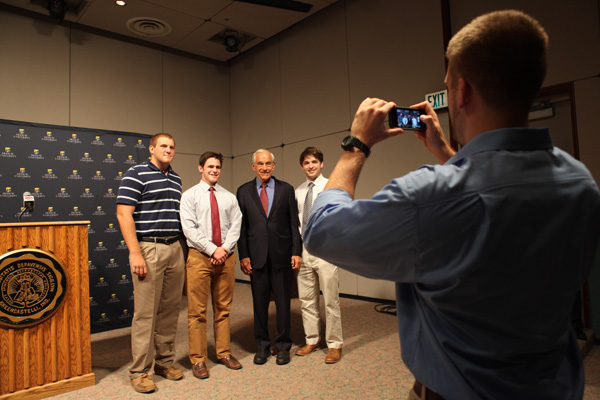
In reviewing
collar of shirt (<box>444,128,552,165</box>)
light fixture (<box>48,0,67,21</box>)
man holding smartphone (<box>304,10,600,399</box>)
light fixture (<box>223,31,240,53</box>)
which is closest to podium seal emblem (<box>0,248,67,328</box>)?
man holding smartphone (<box>304,10,600,399</box>)

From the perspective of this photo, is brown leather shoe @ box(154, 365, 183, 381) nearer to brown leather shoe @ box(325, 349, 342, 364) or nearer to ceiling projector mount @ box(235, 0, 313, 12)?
brown leather shoe @ box(325, 349, 342, 364)

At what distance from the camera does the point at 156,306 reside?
2.65 metres

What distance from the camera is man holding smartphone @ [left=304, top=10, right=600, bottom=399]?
→ 1.84 ft

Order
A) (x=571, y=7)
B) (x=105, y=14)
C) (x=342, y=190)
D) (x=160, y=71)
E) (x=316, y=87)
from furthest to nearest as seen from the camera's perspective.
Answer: (x=160, y=71) < (x=316, y=87) < (x=105, y=14) < (x=571, y=7) < (x=342, y=190)

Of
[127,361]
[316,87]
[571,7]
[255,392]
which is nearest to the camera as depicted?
[255,392]

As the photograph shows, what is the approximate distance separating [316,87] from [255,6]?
52.9 inches

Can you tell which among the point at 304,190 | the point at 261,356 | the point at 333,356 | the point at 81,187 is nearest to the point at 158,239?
the point at 261,356

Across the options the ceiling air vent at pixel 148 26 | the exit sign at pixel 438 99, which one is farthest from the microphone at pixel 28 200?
the exit sign at pixel 438 99

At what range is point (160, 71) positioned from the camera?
6.06m

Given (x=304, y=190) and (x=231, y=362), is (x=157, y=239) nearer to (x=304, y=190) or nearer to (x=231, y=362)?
(x=231, y=362)

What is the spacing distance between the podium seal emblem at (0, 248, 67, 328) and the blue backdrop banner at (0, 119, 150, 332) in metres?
1.76

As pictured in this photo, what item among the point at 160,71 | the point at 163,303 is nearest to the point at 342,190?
the point at 163,303

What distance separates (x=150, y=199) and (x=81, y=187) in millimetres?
2110

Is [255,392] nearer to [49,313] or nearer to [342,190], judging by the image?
[49,313]
